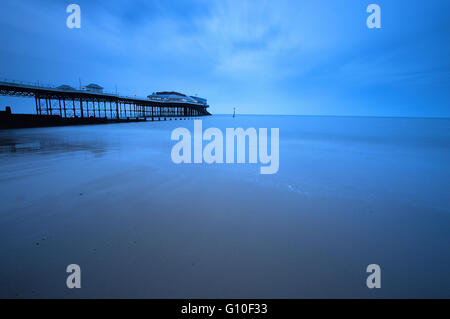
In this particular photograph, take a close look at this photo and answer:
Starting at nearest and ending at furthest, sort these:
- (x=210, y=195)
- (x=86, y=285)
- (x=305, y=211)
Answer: (x=86, y=285), (x=305, y=211), (x=210, y=195)

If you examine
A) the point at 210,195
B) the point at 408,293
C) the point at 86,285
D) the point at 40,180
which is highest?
the point at 40,180

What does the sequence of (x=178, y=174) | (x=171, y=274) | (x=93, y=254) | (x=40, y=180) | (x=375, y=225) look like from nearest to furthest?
(x=171, y=274) → (x=93, y=254) → (x=375, y=225) → (x=40, y=180) → (x=178, y=174)

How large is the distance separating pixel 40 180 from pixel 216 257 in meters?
5.63

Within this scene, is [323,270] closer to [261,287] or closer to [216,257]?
[261,287]

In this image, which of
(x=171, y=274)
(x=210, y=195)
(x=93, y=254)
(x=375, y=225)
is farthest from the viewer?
(x=210, y=195)

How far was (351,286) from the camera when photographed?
2266 millimetres

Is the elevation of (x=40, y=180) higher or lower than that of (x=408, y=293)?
higher

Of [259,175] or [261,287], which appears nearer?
[261,287]

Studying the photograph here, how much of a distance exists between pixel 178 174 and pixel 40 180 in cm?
365

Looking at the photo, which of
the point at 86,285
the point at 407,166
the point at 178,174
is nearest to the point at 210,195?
the point at 178,174

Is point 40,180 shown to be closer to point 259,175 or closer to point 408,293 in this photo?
point 259,175

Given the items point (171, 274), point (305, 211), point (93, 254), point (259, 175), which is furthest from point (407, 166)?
point (93, 254)

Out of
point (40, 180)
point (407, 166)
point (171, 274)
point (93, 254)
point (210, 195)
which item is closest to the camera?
point (171, 274)

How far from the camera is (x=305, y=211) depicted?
397 centimetres
